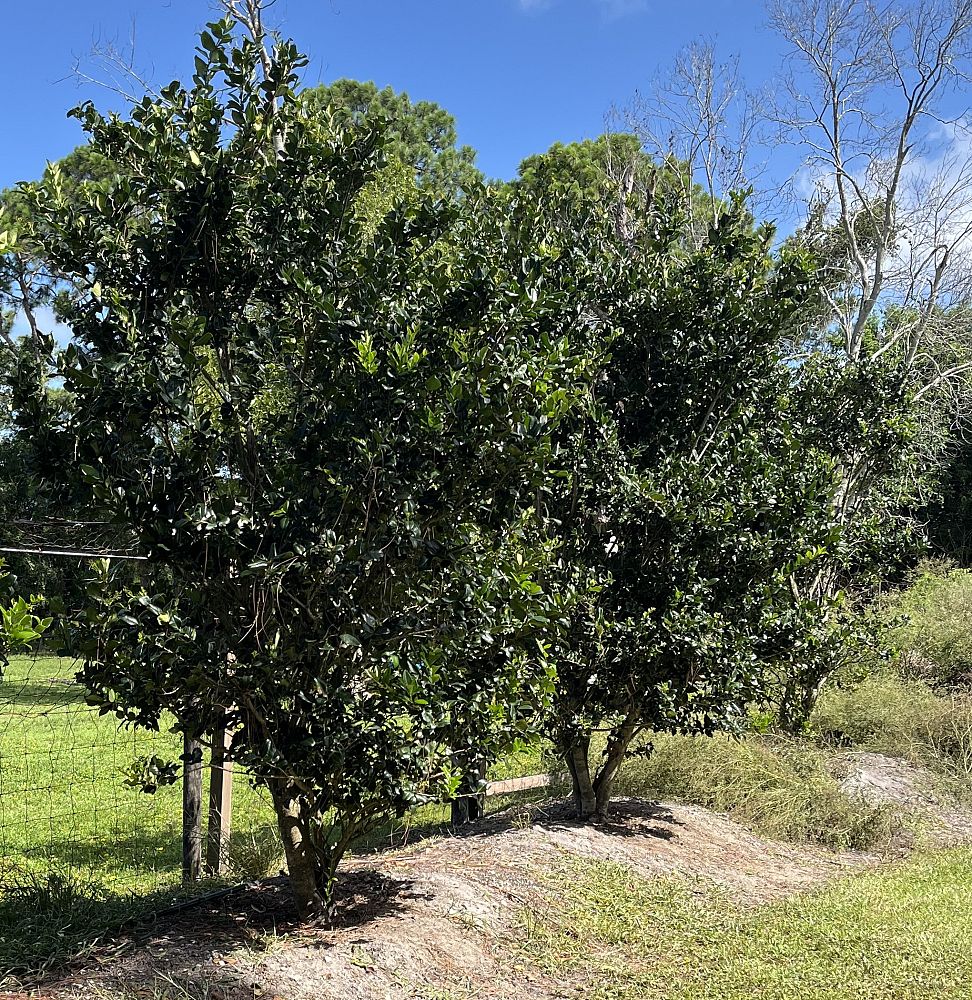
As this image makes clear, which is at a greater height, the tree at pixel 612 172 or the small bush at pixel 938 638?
the tree at pixel 612 172

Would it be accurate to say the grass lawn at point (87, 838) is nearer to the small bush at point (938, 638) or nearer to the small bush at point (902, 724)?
the small bush at point (902, 724)

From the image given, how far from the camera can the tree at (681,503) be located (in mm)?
6492

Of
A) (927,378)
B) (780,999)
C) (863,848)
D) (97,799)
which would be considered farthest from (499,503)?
(927,378)

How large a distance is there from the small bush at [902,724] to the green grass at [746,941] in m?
3.55

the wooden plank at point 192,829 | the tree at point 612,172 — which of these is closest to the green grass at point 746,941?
the wooden plank at point 192,829

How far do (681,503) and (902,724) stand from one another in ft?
18.3

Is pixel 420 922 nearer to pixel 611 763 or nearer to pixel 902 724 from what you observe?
pixel 611 763

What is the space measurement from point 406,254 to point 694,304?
302cm

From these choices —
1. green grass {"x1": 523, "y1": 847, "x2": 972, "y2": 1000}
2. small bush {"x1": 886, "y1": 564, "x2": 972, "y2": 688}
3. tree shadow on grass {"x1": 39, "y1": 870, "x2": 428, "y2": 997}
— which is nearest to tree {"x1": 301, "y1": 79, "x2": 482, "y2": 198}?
small bush {"x1": 886, "y1": 564, "x2": 972, "y2": 688}

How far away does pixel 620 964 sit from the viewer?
16.4ft

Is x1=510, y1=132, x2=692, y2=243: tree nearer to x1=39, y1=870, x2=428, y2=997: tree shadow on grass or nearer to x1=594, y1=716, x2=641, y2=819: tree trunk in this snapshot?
x1=594, y1=716, x2=641, y2=819: tree trunk

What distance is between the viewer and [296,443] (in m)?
4.43

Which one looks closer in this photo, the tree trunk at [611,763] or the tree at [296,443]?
the tree at [296,443]

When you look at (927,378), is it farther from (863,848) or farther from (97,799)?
(97,799)
